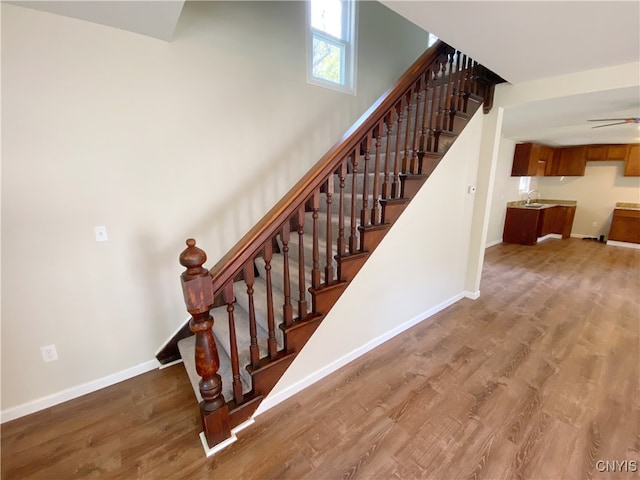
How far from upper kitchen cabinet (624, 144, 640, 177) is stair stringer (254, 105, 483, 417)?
5.67m

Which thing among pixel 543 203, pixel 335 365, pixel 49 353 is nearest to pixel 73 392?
pixel 49 353

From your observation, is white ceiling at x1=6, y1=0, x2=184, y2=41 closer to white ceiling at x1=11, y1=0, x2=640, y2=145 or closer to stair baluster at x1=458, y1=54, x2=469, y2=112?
white ceiling at x1=11, y1=0, x2=640, y2=145

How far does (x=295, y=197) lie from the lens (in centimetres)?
146

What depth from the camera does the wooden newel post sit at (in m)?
1.20

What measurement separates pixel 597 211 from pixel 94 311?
9397 mm

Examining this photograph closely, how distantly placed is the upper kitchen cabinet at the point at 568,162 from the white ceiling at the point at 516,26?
524 cm

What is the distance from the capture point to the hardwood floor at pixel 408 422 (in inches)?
52.6

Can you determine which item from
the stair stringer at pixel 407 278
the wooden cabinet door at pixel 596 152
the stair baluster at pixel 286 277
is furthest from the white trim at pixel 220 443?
the wooden cabinet door at pixel 596 152

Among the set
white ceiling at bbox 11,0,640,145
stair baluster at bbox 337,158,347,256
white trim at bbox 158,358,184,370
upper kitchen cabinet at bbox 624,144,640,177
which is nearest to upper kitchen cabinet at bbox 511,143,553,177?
upper kitchen cabinet at bbox 624,144,640,177

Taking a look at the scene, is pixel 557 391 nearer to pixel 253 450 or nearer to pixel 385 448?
pixel 385 448

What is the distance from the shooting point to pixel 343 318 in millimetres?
1969

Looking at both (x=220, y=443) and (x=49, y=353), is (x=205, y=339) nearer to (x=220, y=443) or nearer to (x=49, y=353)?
(x=220, y=443)

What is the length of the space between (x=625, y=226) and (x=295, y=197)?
26.2ft

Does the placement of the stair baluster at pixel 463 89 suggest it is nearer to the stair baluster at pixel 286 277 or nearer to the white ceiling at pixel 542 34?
the white ceiling at pixel 542 34
